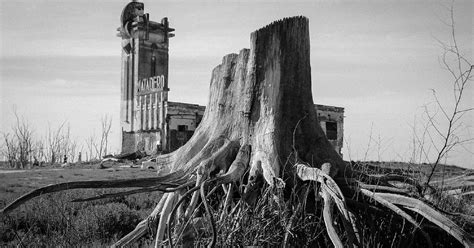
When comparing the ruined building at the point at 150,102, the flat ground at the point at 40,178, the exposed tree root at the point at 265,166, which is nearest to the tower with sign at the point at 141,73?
the ruined building at the point at 150,102

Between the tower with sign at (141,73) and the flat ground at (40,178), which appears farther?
the tower with sign at (141,73)

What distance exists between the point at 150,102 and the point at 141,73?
4.09 m

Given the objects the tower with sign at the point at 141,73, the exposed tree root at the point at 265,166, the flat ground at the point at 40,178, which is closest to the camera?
the exposed tree root at the point at 265,166

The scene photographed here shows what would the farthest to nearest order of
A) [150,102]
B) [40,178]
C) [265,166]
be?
[150,102], [40,178], [265,166]

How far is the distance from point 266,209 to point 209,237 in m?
0.67

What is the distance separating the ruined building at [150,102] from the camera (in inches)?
1235

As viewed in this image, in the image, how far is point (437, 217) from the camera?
13.7ft

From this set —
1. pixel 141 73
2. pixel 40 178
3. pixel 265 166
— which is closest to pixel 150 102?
pixel 141 73

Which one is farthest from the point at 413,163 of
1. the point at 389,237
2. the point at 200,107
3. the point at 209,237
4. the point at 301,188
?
the point at 200,107

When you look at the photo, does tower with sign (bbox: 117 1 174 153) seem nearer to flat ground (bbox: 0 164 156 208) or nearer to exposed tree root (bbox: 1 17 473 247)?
flat ground (bbox: 0 164 156 208)

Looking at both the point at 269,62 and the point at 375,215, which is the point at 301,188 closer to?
the point at 375,215

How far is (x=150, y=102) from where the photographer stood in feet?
111

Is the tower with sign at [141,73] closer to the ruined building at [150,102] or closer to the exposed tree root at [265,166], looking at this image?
the ruined building at [150,102]

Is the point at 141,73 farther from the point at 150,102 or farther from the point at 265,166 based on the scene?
the point at 265,166
